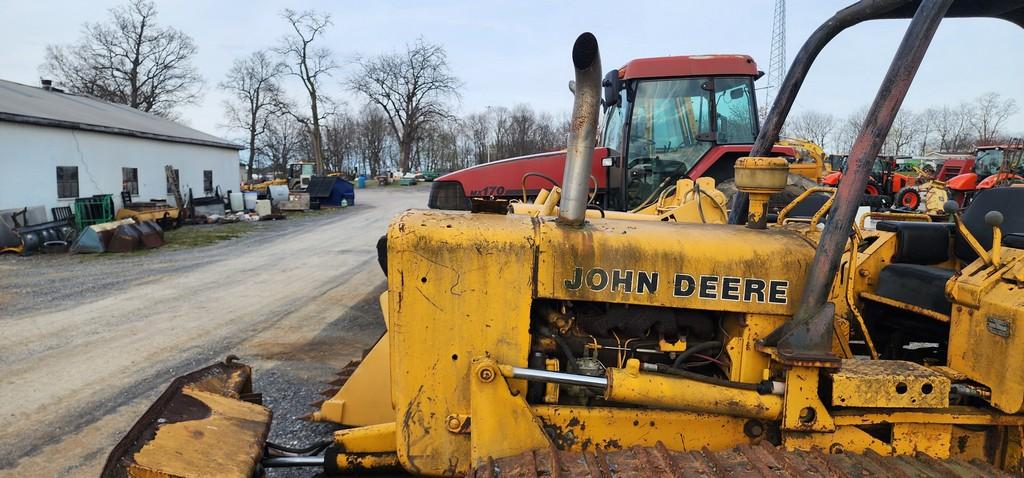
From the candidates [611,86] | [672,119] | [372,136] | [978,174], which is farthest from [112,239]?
[372,136]

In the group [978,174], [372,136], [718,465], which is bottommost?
[718,465]

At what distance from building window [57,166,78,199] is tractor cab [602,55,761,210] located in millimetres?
15177

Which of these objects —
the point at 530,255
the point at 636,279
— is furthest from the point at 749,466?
the point at 530,255

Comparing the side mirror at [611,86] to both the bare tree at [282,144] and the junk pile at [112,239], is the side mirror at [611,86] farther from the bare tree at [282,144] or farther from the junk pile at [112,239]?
the bare tree at [282,144]

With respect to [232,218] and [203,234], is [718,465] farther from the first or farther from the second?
[232,218]

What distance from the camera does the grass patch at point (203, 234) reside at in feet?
46.1

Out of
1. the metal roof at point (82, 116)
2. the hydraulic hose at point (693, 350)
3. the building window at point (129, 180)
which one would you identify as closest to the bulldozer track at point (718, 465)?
the hydraulic hose at point (693, 350)

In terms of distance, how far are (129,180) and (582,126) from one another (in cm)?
2074

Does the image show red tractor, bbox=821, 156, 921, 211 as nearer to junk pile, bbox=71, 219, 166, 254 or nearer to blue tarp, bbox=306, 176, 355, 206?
junk pile, bbox=71, 219, 166, 254

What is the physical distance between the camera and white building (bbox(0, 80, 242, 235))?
14.5 metres

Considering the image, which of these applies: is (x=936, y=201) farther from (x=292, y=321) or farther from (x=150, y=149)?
(x=150, y=149)

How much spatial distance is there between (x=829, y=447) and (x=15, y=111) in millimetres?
18182

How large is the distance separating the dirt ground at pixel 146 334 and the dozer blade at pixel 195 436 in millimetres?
995

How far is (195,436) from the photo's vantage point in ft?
8.78
